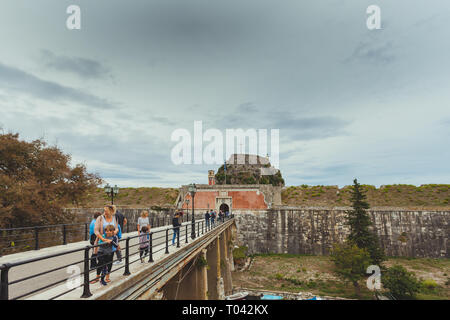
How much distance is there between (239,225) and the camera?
29.8 meters

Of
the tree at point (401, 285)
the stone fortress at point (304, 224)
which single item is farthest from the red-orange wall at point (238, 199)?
the tree at point (401, 285)

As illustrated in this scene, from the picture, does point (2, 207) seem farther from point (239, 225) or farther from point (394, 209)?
point (394, 209)

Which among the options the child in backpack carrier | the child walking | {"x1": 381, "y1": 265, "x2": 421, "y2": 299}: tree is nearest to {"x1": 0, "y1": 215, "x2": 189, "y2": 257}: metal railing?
the child in backpack carrier

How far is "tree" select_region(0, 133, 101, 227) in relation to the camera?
44.7ft

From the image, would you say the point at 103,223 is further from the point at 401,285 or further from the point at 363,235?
the point at 363,235

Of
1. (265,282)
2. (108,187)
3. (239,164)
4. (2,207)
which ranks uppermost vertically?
(239,164)

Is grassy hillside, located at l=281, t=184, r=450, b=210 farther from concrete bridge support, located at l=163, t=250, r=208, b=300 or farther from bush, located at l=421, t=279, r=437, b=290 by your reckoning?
concrete bridge support, located at l=163, t=250, r=208, b=300

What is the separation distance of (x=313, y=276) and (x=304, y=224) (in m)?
7.99

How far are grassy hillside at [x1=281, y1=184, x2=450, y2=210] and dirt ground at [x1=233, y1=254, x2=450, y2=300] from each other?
9.73 meters

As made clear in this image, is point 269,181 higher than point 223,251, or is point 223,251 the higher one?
point 269,181

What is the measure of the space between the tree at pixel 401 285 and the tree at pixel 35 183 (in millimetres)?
24449

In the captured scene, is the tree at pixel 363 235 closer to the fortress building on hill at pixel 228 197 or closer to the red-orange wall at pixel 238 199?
the fortress building on hill at pixel 228 197
